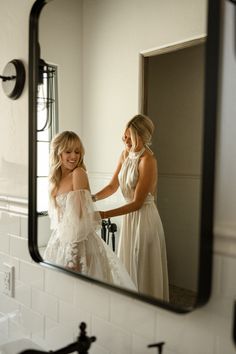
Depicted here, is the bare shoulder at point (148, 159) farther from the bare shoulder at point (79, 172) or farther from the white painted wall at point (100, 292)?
the bare shoulder at point (79, 172)

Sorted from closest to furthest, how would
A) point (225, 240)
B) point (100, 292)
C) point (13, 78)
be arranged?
point (225, 240), point (100, 292), point (13, 78)

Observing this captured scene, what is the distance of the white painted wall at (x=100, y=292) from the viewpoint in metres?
0.71

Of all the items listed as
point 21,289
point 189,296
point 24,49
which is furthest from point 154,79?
point 21,289

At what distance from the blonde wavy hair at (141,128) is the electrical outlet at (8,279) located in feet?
2.53

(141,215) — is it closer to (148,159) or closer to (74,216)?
(148,159)

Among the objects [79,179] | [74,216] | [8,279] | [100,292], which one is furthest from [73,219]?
[8,279]

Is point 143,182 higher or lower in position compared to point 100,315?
higher

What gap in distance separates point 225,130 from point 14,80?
0.86m

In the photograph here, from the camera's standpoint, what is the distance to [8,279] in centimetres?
136

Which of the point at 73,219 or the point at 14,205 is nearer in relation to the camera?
the point at 73,219

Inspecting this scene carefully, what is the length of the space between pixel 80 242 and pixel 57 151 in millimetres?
297

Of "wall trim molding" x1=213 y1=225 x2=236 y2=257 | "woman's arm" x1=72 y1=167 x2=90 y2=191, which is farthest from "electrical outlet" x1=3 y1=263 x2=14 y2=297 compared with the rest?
"wall trim molding" x1=213 y1=225 x2=236 y2=257

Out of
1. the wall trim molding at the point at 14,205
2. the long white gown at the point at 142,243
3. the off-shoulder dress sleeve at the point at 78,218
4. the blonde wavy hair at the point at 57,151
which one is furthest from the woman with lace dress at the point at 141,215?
the wall trim molding at the point at 14,205

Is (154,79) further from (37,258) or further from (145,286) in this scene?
(37,258)
